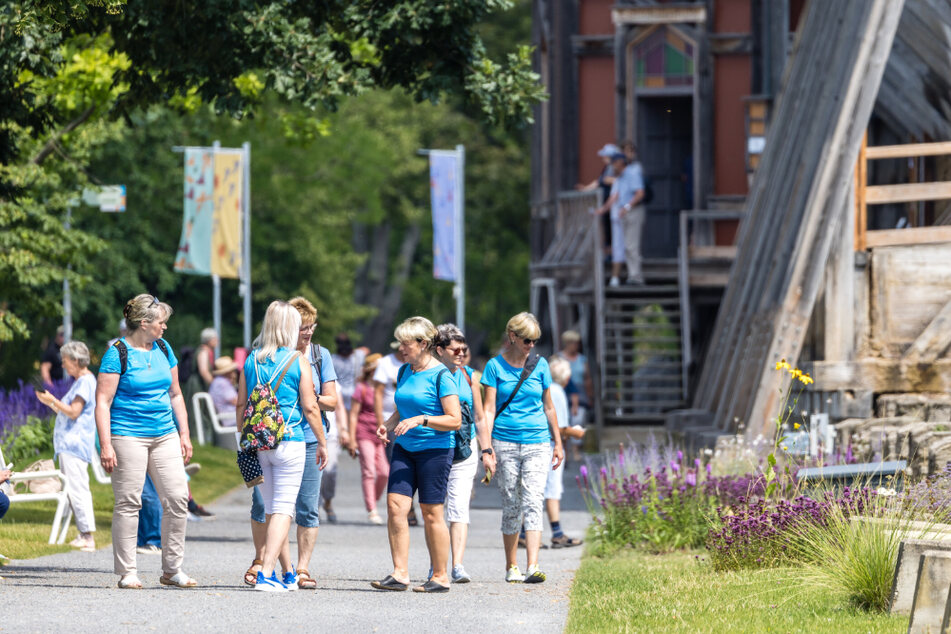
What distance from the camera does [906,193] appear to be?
16000 mm

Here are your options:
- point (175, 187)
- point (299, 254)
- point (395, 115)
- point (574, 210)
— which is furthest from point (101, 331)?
point (574, 210)

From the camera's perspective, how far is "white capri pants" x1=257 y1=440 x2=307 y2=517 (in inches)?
376

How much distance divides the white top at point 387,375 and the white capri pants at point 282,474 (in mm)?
5235

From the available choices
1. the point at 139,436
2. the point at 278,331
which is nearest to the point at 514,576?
the point at 278,331

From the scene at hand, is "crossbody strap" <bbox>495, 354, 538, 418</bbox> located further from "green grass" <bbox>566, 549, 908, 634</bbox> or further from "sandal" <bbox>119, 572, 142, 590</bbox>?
"sandal" <bbox>119, 572, 142, 590</bbox>

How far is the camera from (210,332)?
21.8 meters

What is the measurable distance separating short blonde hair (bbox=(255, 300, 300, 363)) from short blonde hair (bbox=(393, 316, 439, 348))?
24.8 inches

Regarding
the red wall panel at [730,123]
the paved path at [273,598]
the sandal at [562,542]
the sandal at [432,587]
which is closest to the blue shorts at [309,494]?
the paved path at [273,598]

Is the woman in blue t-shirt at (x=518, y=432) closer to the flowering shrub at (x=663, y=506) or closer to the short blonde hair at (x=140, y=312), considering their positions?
the flowering shrub at (x=663, y=506)

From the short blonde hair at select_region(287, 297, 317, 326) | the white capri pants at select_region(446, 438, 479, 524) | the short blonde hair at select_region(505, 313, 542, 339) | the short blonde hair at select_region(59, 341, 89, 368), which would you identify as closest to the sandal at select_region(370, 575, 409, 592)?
the white capri pants at select_region(446, 438, 479, 524)

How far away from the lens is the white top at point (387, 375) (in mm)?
14867

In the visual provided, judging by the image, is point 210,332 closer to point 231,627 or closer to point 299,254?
point 231,627

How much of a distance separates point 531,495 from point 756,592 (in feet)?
6.52

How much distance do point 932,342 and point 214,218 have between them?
17.3 m
